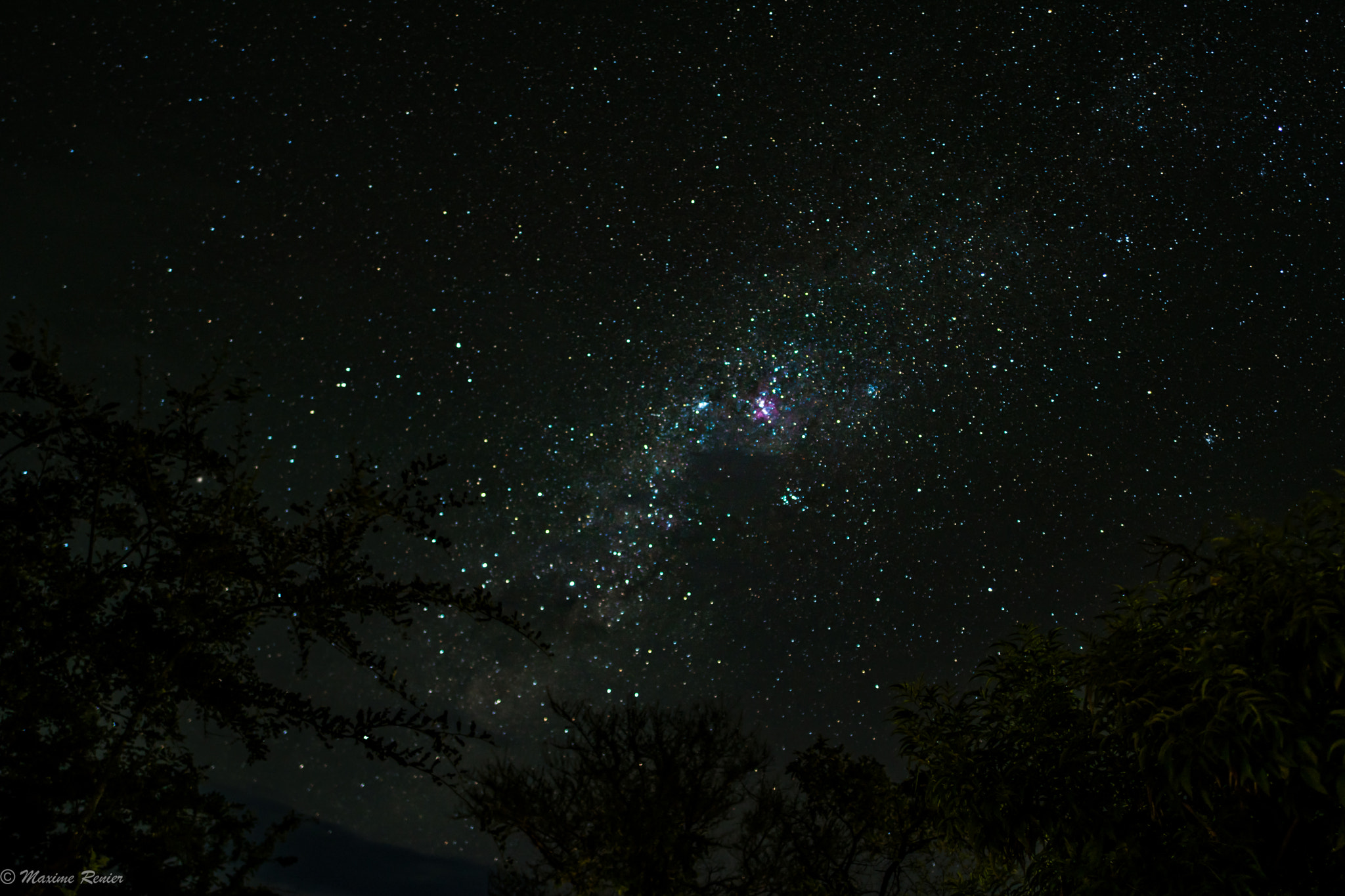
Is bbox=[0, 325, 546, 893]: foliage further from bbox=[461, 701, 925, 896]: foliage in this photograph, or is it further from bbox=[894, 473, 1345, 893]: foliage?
bbox=[461, 701, 925, 896]: foliage

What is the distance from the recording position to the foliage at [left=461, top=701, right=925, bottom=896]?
54.9 feet

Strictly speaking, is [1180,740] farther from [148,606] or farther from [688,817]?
[688,817]

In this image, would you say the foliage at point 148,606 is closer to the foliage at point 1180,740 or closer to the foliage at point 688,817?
the foliage at point 1180,740

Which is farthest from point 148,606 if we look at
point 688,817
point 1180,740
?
point 688,817

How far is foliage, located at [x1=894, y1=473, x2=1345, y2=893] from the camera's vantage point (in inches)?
202

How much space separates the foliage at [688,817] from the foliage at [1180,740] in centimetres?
845

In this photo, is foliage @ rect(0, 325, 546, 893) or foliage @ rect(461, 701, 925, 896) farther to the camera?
foliage @ rect(461, 701, 925, 896)

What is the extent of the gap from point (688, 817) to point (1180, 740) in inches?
588

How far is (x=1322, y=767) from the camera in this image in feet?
16.9

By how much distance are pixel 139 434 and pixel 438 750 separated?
306 centimetres

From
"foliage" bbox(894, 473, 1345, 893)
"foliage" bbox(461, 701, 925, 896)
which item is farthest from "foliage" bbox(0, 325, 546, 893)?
"foliage" bbox(461, 701, 925, 896)

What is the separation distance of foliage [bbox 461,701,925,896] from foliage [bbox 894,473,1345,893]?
845 cm

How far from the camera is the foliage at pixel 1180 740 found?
16.8ft

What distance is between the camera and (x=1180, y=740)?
5.34 meters
